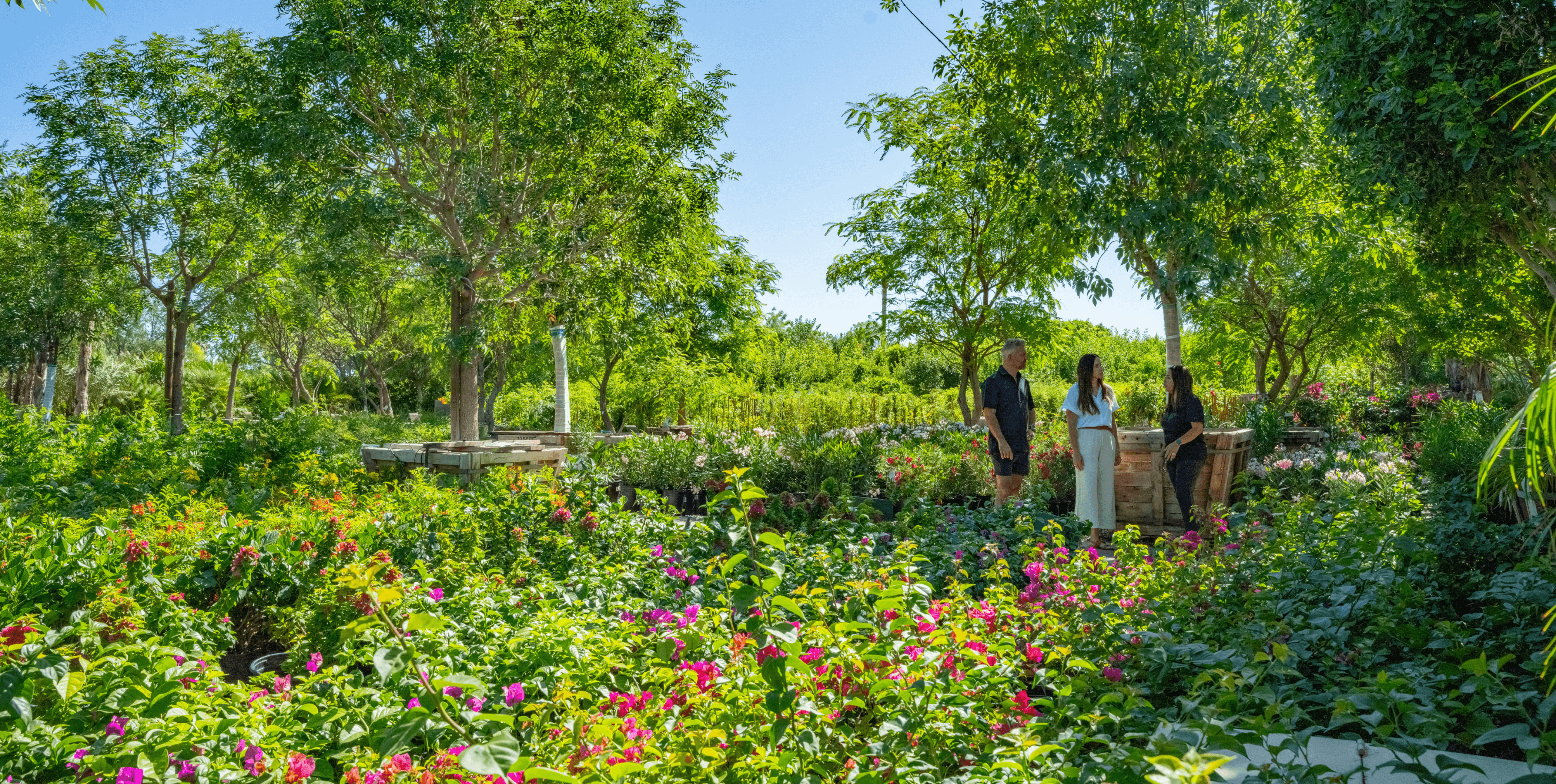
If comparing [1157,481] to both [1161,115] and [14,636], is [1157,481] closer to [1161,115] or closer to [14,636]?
[1161,115]

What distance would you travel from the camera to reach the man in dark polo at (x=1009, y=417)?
5926 millimetres

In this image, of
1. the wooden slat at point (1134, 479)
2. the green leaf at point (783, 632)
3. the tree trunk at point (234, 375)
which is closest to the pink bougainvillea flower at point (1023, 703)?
the green leaf at point (783, 632)

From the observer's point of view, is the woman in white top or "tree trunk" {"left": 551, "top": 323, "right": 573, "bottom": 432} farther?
"tree trunk" {"left": 551, "top": 323, "right": 573, "bottom": 432}

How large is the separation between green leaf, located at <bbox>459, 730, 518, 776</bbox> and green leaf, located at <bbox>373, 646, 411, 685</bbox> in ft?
0.89

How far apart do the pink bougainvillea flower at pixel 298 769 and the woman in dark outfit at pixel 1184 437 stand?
5.86 metres

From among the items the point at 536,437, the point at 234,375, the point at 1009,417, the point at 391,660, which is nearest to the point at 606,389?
the point at 536,437

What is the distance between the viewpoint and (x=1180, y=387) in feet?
20.2

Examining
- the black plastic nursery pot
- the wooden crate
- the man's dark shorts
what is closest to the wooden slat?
the man's dark shorts

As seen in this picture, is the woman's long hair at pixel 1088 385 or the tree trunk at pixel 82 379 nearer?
the woman's long hair at pixel 1088 385

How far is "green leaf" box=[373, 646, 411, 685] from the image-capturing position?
1392 millimetres

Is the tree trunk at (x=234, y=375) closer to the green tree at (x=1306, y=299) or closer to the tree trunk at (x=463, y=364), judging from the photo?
the tree trunk at (x=463, y=364)

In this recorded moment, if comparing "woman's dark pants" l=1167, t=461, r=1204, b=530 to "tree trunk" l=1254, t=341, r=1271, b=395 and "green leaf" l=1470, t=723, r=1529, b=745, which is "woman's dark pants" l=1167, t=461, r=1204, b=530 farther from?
"tree trunk" l=1254, t=341, r=1271, b=395

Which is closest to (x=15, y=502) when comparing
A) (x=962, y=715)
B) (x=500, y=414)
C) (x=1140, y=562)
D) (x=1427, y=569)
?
(x=962, y=715)

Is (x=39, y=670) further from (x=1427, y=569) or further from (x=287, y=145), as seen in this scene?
(x=287, y=145)
